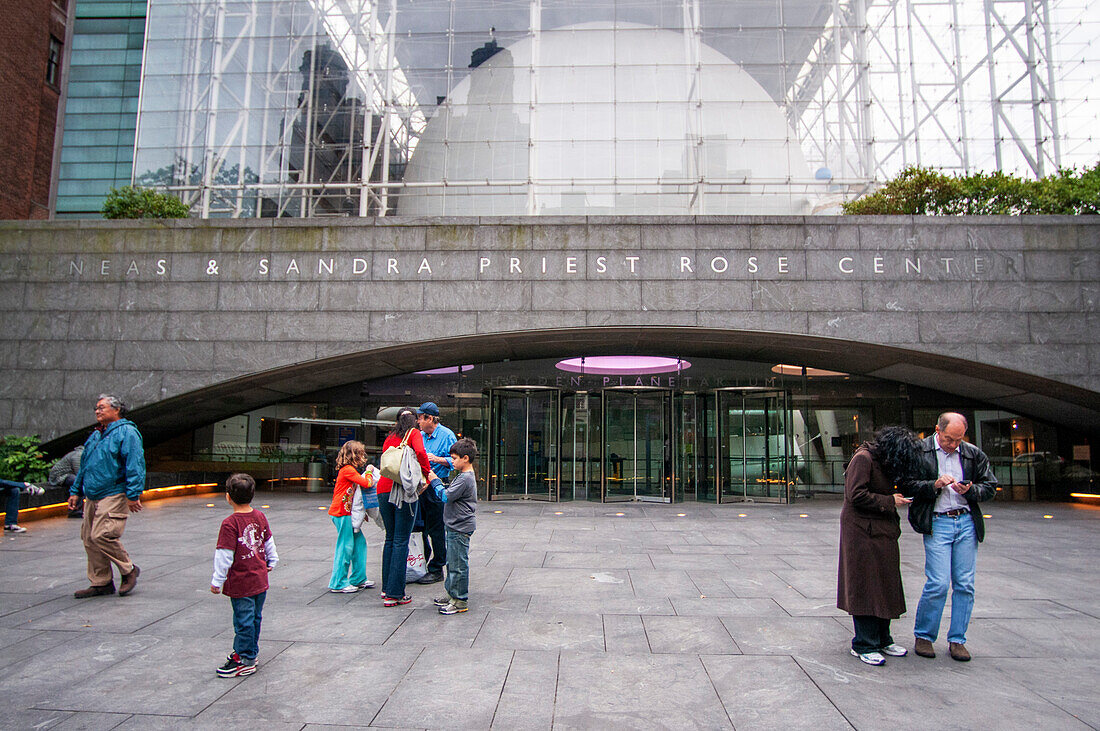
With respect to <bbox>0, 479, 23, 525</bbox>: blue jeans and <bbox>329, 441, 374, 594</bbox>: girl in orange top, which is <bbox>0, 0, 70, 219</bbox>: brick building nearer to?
<bbox>0, 479, 23, 525</bbox>: blue jeans

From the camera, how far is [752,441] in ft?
52.3

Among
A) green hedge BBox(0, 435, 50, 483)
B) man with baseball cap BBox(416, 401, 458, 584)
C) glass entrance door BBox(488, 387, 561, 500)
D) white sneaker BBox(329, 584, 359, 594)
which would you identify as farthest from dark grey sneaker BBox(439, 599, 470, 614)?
green hedge BBox(0, 435, 50, 483)

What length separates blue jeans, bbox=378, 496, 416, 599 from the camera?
5.98 metres

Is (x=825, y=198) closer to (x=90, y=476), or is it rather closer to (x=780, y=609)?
(x=780, y=609)

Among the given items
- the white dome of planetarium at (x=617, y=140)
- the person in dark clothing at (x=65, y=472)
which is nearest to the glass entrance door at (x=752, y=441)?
the white dome of planetarium at (x=617, y=140)

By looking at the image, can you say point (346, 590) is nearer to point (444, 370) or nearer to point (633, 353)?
point (444, 370)

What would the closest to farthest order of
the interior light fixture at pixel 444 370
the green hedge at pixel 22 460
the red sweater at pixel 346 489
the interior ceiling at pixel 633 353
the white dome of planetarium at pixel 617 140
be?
the red sweater at pixel 346 489 → the green hedge at pixel 22 460 → the interior ceiling at pixel 633 353 → the interior light fixture at pixel 444 370 → the white dome of planetarium at pixel 617 140

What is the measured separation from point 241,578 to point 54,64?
37.4 meters

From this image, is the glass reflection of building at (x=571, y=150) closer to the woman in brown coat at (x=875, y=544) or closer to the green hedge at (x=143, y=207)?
the green hedge at (x=143, y=207)

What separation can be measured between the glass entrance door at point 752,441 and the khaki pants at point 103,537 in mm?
12505

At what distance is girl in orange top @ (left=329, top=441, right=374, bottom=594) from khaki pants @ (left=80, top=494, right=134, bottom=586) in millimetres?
1929

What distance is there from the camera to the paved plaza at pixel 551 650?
3.80 m

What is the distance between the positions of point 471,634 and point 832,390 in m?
14.9

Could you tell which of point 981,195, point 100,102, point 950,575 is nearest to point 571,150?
point 981,195
